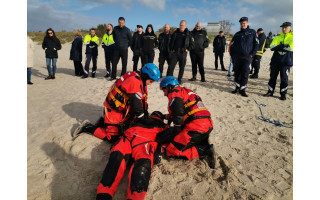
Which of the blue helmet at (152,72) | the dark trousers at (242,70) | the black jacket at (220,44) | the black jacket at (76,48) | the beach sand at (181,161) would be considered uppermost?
the black jacket at (220,44)

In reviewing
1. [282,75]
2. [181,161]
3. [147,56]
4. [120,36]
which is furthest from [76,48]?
[282,75]

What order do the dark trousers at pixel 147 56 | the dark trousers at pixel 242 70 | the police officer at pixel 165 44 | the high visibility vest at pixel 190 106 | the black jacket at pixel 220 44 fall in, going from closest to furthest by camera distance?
the high visibility vest at pixel 190 106, the dark trousers at pixel 242 70, the police officer at pixel 165 44, the dark trousers at pixel 147 56, the black jacket at pixel 220 44

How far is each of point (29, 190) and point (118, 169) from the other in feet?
4.29

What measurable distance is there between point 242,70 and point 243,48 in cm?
73

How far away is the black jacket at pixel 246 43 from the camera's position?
592cm

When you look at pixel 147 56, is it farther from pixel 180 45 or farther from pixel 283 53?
pixel 283 53

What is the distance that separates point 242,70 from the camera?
620 centimetres

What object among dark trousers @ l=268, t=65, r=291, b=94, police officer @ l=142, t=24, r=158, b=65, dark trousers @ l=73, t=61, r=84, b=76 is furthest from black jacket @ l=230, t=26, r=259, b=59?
dark trousers @ l=73, t=61, r=84, b=76

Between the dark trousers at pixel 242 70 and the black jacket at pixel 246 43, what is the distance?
143mm

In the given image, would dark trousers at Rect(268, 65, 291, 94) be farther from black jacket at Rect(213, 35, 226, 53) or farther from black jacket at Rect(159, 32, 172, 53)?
black jacket at Rect(213, 35, 226, 53)

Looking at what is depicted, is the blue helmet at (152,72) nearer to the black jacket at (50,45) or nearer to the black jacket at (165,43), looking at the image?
the black jacket at (165,43)

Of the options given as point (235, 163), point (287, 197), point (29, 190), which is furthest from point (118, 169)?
point (287, 197)

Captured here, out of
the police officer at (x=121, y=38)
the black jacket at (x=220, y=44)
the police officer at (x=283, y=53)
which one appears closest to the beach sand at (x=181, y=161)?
the police officer at (x=283, y=53)

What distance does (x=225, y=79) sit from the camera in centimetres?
889
